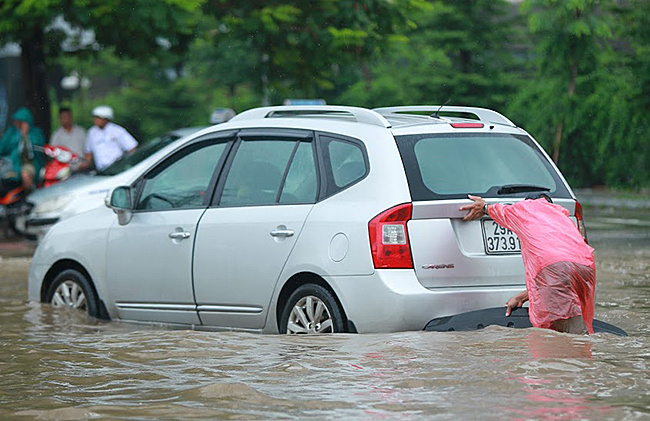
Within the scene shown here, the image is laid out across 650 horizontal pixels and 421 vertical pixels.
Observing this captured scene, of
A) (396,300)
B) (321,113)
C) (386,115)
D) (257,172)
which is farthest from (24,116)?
(396,300)

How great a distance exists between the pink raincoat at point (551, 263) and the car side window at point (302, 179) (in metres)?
1.13

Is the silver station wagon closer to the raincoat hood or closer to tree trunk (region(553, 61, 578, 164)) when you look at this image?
the raincoat hood

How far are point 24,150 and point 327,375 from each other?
1411cm

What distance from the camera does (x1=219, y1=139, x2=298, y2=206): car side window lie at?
8133 mm

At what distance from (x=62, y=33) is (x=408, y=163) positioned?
1553cm

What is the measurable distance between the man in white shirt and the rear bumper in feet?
42.5

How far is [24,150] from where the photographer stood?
19.8m

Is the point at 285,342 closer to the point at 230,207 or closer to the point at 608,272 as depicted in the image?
the point at 230,207

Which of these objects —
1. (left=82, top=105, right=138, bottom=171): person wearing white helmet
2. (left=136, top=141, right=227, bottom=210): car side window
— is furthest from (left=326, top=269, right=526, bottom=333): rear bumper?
(left=82, top=105, right=138, bottom=171): person wearing white helmet

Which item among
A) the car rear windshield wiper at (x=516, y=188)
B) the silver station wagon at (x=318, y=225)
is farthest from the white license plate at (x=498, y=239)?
the car rear windshield wiper at (x=516, y=188)

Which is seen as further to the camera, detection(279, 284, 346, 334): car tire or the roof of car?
the roof of car

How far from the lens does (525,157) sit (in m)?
7.89

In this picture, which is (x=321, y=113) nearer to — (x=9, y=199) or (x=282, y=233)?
(x=282, y=233)

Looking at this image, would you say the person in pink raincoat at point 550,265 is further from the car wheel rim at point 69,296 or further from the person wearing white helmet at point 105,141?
the person wearing white helmet at point 105,141
